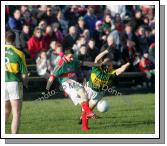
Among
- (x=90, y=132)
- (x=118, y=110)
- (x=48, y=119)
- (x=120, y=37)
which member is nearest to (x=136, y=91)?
(x=120, y=37)

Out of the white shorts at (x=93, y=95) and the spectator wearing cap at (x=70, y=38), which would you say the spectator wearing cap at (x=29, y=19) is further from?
the white shorts at (x=93, y=95)

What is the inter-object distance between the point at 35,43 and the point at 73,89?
5393 millimetres

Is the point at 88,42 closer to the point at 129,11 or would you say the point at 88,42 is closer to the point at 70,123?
the point at 129,11

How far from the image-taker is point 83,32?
84.1 feet

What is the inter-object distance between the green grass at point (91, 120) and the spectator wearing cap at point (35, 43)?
5.10 feet

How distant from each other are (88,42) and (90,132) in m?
8.09

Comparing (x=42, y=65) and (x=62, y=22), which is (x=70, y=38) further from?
(x=42, y=65)

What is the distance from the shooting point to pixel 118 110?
21547 millimetres

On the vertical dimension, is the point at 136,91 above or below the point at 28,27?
below

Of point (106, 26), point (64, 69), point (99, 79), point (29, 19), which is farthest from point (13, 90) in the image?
point (106, 26)

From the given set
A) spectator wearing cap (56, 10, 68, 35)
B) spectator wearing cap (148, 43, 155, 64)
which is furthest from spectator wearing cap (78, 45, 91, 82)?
spectator wearing cap (148, 43, 155, 64)

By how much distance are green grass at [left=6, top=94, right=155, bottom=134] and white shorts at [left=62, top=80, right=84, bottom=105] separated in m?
0.55

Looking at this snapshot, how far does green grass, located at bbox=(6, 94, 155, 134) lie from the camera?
17.9 meters

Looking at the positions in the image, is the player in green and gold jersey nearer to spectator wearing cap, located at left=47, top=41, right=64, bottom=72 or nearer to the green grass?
the green grass
